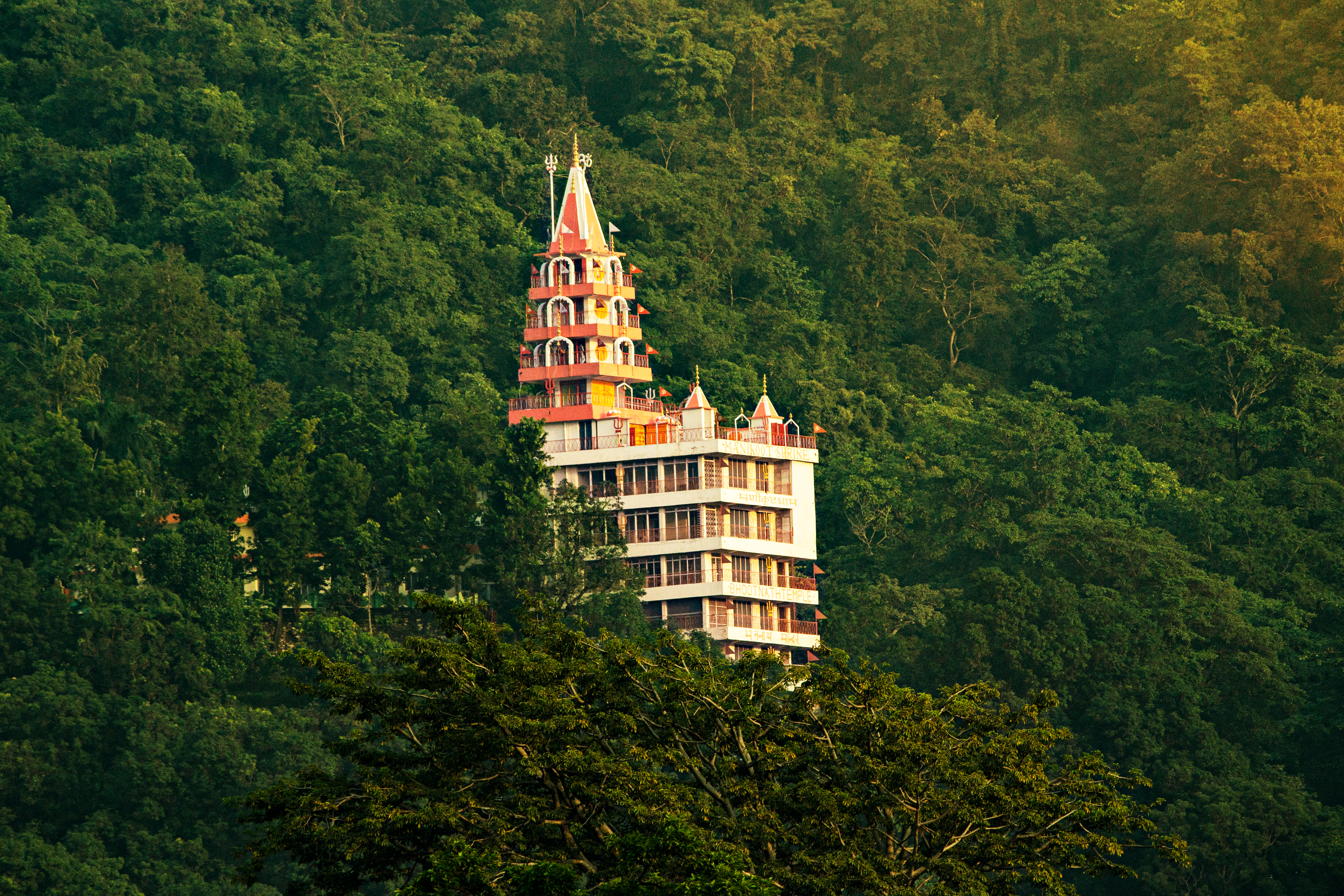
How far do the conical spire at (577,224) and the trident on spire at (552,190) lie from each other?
16cm

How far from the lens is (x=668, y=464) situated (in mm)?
72000

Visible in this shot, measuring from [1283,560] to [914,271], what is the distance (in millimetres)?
20858

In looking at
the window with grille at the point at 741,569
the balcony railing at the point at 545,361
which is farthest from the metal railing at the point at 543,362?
the window with grille at the point at 741,569

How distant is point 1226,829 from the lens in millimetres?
63469

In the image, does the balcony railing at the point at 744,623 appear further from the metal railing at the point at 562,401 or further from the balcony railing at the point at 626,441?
the metal railing at the point at 562,401

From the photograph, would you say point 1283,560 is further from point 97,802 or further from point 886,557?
point 97,802

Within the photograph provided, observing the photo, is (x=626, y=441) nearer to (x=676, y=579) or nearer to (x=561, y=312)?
(x=676, y=579)

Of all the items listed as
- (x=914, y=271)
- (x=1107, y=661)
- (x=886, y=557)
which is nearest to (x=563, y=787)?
(x=1107, y=661)

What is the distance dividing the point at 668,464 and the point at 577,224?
952 centimetres

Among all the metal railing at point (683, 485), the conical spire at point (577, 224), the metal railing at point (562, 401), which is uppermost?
the conical spire at point (577, 224)

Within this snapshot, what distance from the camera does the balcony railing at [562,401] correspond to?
74.4 meters

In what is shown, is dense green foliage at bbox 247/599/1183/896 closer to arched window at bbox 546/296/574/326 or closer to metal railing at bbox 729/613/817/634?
metal railing at bbox 729/613/817/634

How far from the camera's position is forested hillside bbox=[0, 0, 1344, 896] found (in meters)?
65.6

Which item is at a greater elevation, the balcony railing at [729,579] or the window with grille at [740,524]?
the window with grille at [740,524]
